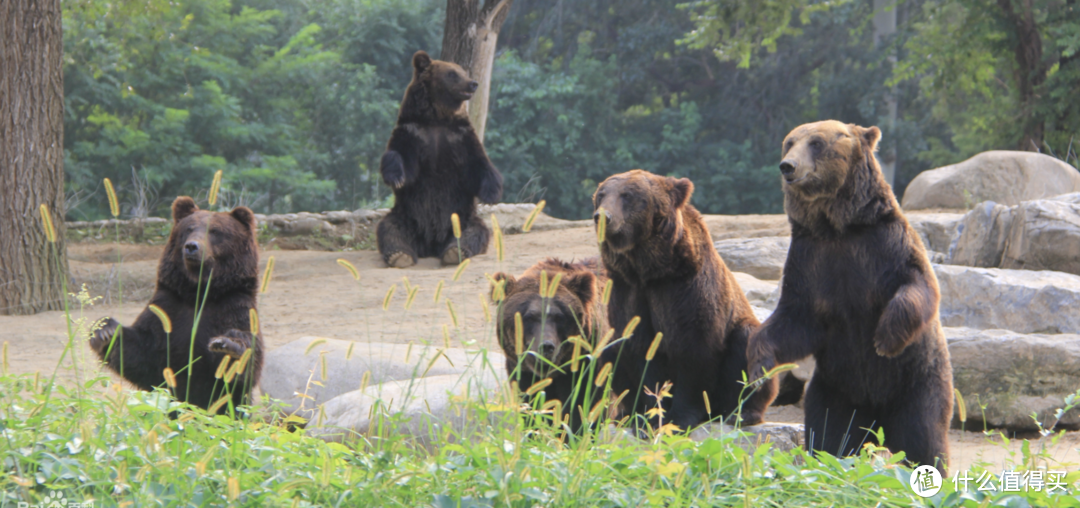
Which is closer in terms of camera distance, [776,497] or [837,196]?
[776,497]

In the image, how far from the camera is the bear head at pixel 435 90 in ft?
26.7

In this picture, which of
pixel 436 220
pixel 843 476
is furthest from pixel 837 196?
pixel 436 220

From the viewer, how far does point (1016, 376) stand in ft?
14.6

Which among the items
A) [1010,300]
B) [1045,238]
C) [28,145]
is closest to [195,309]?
[28,145]

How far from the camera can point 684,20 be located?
80.9 feet

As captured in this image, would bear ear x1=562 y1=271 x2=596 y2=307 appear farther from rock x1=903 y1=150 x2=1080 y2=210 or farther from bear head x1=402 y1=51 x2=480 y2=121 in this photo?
rock x1=903 y1=150 x2=1080 y2=210

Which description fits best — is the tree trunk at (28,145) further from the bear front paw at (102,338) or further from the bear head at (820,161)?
the bear head at (820,161)

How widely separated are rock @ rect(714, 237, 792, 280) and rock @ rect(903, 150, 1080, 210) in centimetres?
384

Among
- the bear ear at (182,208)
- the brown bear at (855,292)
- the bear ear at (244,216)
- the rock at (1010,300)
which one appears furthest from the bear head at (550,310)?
the rock at (1010,300)

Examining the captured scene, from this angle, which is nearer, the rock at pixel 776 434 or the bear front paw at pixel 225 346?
the bear front paw at pixel 225 346

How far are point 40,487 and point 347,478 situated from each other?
0.73 m

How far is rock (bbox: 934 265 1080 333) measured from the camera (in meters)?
5.16

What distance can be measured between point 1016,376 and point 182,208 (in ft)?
13.2

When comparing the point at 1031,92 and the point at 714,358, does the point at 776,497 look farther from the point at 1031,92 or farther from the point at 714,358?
the point at 1031,92
